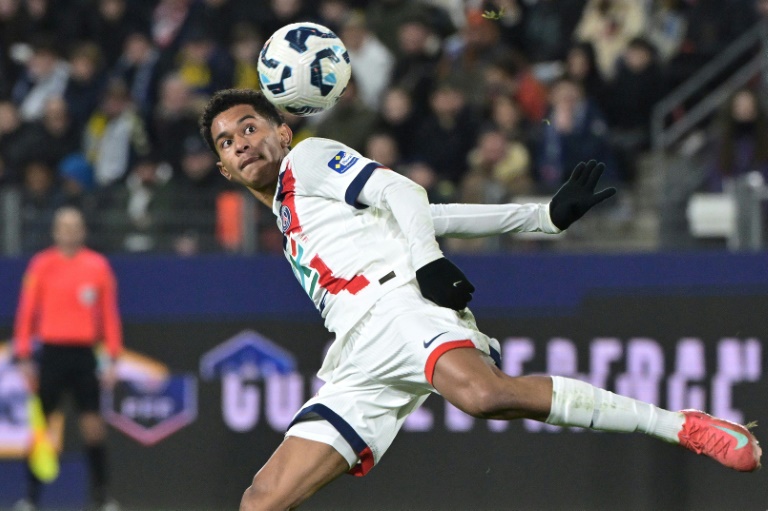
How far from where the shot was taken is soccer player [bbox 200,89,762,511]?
5.24 m

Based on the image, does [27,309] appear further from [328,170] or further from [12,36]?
[328,170]

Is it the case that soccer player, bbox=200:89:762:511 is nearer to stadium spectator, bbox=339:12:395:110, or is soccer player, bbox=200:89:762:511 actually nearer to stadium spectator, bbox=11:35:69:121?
stadium spectator, bbox=339:12:395:110

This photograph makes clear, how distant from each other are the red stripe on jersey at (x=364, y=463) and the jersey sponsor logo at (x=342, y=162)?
1210 mm

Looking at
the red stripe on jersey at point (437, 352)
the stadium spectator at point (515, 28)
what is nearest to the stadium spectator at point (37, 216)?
the stadium spectator at point (515, 28)

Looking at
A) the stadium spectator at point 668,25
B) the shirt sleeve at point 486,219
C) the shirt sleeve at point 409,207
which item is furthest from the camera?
the stadium spectator at point 668,25

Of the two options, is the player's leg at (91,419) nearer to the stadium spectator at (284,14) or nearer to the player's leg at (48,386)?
the player's leg at (48,386)

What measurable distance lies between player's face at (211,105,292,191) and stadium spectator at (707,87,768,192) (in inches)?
221

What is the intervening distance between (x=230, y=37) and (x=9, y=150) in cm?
238

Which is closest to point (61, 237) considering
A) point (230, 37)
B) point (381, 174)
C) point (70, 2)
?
point (230, 37)

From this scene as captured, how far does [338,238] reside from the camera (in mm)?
5691

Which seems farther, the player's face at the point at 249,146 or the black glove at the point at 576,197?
the player's face at the point at 249,146

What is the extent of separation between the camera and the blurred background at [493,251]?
9758 millimetres

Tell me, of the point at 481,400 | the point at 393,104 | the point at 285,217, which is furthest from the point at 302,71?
the point at 393,104

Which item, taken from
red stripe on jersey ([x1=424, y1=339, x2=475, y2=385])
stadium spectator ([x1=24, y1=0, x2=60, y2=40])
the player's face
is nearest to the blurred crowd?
stadium spectator ([x1=24, y1=0, x2=60, y2=40])
